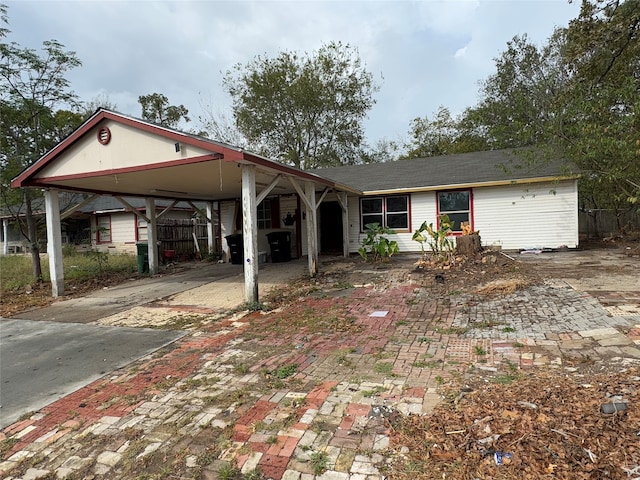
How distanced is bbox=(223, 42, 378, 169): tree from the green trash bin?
1814cm

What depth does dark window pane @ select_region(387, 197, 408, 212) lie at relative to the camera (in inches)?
523

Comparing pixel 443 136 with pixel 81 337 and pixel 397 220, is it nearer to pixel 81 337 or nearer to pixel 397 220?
pixel 397 220

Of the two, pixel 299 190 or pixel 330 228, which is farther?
pixel 330 228

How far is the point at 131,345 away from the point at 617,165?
11728 millimetres

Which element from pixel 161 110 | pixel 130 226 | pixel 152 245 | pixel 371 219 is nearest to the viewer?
pixel 152 245

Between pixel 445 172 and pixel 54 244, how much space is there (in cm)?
1257

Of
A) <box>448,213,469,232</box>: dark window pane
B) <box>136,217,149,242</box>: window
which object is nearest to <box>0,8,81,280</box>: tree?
<box>136,217,149,242</box>: window

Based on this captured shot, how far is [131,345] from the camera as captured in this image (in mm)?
4895

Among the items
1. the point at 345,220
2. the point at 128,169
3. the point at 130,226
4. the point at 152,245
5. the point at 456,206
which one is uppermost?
the point at 128,169

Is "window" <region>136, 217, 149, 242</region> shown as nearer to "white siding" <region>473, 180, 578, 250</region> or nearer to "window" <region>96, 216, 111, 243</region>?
"window" <region>96, 216, 111, 243</region>

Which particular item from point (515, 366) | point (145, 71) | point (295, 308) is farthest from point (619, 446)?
point (145, 71)

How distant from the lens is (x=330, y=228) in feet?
49.6

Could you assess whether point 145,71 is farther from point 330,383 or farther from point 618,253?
point 618,253

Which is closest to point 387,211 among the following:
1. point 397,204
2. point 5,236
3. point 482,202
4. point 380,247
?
point 397,204
